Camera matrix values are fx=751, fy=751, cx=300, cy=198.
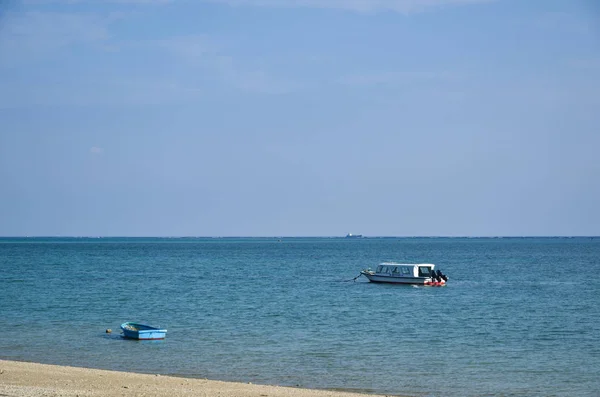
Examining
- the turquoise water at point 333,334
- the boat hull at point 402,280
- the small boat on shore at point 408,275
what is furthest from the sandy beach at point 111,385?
the small boat on shore at point 408,275

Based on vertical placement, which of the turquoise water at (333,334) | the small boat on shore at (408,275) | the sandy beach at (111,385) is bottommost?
the turquoise water at (333,334)

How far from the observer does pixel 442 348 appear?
3341 centimetres

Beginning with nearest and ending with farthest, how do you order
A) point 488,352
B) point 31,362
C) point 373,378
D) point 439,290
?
point 373,378, point 31,362, point 488,352, point 439,290

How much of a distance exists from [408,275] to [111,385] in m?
53.0

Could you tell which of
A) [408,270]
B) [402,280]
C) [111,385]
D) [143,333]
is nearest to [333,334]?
[143,333]

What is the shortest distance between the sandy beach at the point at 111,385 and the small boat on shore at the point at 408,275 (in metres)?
49.1

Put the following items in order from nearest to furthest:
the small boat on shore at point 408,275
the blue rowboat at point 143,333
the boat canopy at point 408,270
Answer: the blue rowboat at point 143,333, the small boat on shore at point 408,275, the boat canopy at point 408,270

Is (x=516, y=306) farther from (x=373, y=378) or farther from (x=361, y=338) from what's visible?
(x=373, y=378)

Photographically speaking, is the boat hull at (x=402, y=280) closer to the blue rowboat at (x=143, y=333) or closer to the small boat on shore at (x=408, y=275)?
the small boat on shore at (x=408, y=275)

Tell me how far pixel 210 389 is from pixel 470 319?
25.6 m

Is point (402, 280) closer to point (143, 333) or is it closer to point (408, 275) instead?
point (408, 275)

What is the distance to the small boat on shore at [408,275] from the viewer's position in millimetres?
71688

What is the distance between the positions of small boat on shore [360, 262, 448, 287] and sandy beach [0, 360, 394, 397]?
49062 mm

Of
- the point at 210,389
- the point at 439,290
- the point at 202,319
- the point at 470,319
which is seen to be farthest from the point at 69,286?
the point at 210,389
